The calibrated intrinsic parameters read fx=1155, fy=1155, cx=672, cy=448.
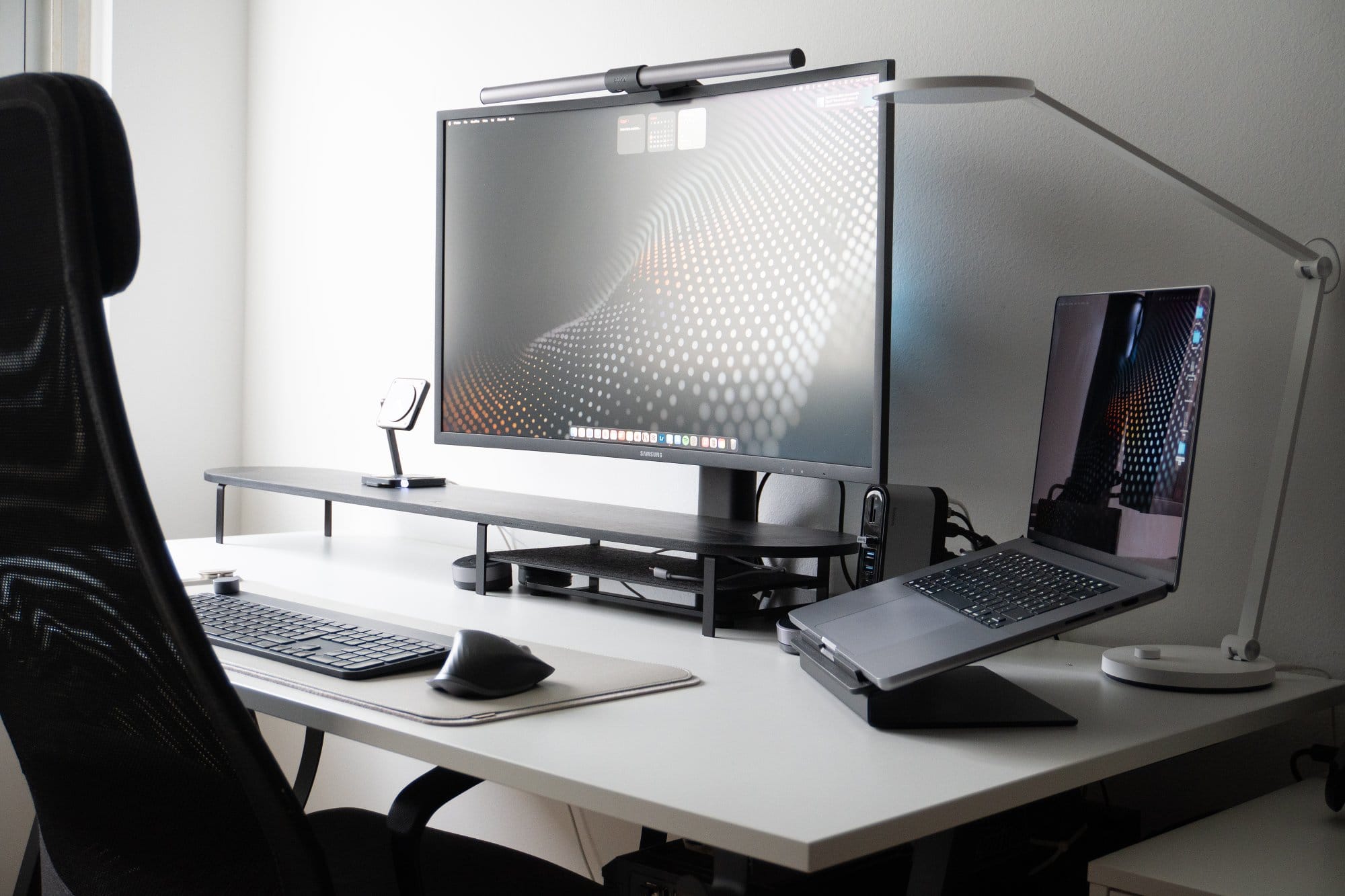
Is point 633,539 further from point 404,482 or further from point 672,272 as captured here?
point 404,482

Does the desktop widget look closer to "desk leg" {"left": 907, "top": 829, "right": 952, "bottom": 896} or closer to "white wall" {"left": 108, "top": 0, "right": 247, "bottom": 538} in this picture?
"desk leg" {"left": 907, "top": 829, "right": 952, "bottom": 896}

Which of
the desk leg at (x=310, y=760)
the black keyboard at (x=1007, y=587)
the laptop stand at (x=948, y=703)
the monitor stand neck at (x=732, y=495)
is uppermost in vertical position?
the monitor stand neck at (x=732, y=495)

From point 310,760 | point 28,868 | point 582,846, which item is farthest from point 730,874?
point 310,760

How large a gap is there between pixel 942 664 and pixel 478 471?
1.31 metres

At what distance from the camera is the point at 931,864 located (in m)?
0.82

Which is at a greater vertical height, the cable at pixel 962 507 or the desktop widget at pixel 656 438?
the desktop widget at pixel 656 438

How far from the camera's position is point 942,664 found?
34.1 inches

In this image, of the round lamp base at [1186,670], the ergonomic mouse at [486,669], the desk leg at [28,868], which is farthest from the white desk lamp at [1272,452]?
the desk leg at [28,868]

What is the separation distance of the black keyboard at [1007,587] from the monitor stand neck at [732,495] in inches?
16.9

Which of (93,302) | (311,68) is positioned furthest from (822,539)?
(311,68)

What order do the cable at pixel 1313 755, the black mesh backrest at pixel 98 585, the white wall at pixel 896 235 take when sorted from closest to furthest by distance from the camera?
the black mesh backrest at pixel 98 585 < the cable at pixel 1313 755 < the white wall at pixel 896 235

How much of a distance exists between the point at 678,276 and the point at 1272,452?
0.72m

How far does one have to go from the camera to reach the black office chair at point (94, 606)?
0.67m

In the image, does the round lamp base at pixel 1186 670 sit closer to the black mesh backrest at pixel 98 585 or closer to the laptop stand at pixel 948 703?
the laptop stand at pixel 948 703
